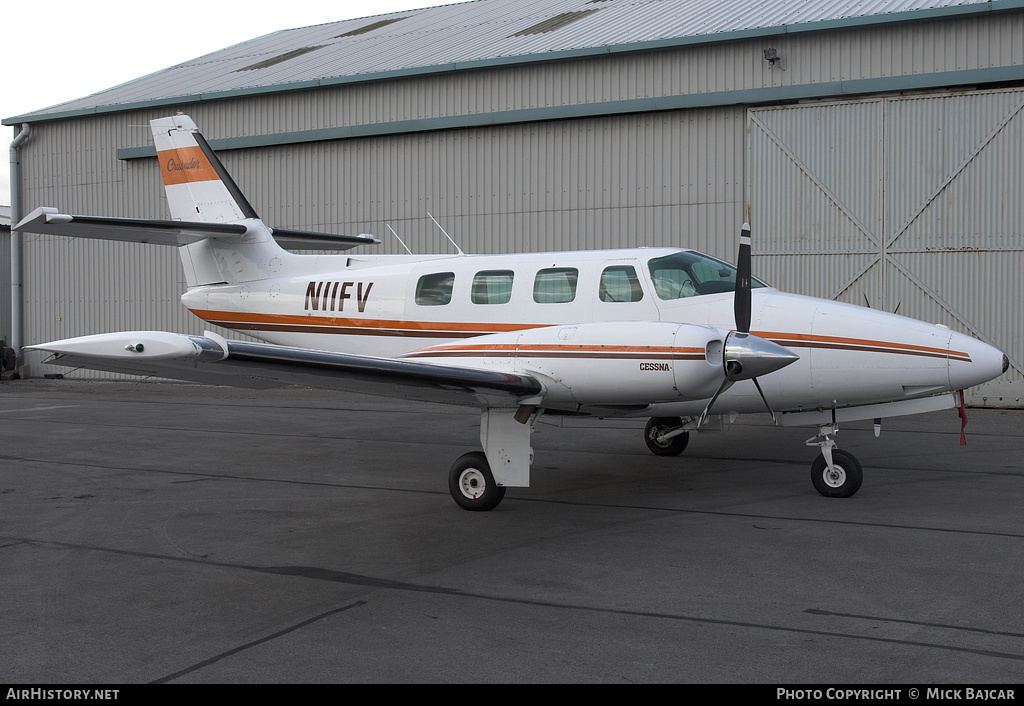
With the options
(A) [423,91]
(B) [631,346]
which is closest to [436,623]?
(B) [631,346]

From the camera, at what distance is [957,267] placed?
16.5 meters

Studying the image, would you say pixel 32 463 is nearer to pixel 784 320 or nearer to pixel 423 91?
pixel 784 320

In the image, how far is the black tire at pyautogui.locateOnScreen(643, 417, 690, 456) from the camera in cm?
1115

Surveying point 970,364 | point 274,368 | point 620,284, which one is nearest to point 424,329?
point 620,284

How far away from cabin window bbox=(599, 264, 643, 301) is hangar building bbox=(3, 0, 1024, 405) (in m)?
9.73

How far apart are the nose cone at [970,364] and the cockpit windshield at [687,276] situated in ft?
6.51

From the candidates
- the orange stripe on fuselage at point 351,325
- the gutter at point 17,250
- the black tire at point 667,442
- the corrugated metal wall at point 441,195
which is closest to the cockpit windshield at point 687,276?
the orange stripe on fuselage at point 351,325

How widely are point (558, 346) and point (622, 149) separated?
12.7m

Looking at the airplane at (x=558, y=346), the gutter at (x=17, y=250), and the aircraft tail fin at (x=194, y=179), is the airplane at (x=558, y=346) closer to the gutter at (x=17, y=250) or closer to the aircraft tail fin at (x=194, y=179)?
the aircraft tail fin at (x=194, y=179)

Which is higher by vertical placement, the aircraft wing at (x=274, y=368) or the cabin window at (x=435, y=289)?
the cabin window at (x=435, y=289)

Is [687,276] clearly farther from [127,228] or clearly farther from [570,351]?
[127,228]

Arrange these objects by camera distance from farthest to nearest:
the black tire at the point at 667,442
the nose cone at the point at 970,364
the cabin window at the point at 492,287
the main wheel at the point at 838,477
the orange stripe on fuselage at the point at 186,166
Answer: the orange stripe on fuselage at the point at 186,166, the black tire at the point at 667,442, the cabin window at the point at 492,287, the main wheel at the point at 838,477, the nose cone at the point at 970,364

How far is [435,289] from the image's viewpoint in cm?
980

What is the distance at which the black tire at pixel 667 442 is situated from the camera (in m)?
11.1
